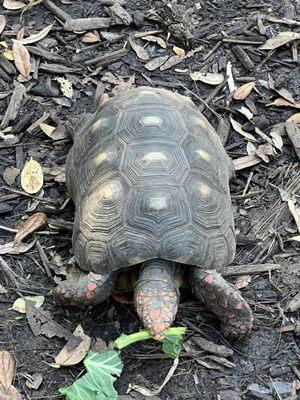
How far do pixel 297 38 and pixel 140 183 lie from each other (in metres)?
2.74

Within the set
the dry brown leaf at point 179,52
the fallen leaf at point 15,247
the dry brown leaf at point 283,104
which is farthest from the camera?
the dry brown leaf at point 179,52

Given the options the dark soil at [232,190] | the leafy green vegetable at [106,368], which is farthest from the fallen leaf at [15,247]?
the leafy green vegetable at [106,368]

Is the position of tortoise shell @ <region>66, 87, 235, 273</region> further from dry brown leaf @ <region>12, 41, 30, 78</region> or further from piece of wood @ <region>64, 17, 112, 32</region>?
piece of wood @ <region>64, 17, 112, 32</region>

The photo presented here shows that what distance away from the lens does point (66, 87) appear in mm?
5945

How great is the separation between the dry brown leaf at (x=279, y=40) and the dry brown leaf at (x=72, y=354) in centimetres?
319

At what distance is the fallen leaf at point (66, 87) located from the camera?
5906 mm

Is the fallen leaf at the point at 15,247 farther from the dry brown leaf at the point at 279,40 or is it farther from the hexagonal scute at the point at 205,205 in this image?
the dry brown leaf at the point at 279,40

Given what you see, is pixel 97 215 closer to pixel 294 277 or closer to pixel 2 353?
pixel 2 353

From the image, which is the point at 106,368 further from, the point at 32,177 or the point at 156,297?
the point at 32,177

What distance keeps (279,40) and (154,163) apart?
2525 millimetres

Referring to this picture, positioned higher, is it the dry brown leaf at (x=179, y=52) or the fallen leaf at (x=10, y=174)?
the dry brown leaf at (x=179, y=52)

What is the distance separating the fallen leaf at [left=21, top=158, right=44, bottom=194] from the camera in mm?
5223

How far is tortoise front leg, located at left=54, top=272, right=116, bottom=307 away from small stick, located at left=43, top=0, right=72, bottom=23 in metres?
2.94

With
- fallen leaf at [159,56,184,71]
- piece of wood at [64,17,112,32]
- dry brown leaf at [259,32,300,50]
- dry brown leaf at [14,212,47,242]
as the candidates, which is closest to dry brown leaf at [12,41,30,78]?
piece of wood at [64,17,112,32]
